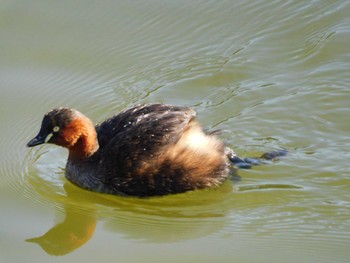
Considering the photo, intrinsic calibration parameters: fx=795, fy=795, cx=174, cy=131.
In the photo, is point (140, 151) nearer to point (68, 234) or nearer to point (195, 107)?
point (68, 234)

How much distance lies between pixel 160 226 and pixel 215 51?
113 inches

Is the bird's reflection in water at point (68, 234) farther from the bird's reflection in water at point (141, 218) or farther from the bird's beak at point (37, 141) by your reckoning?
the bird's beak at point (37, 141)

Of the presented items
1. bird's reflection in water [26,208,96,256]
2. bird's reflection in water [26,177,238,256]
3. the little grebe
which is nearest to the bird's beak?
the little grebe

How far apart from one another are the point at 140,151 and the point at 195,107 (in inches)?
47.9

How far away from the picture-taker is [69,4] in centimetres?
855

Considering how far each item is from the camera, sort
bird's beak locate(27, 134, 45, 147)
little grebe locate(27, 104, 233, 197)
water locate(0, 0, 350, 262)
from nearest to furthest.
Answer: water locate(0, 0, 350, 262) → little grebe locate(27, 104, 233, 197) → bird's beak locate(27, 134, 45, 147)

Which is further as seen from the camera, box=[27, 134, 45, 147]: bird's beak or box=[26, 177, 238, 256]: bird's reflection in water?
box=[27, 134, 45, 147]: bird's beak

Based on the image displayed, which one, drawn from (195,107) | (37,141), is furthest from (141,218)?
(195,107)

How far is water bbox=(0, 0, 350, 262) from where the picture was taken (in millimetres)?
5383

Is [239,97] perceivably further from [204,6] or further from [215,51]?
[204,6]

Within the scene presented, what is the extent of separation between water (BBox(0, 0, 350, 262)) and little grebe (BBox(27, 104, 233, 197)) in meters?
0.13

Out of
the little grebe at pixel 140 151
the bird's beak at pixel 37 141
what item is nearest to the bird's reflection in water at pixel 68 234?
the little grebe at pixel 140 151

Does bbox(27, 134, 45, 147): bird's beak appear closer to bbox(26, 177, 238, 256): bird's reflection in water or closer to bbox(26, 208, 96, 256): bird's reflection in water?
bbox(26, 177, 238, 256): bird's reflection in water

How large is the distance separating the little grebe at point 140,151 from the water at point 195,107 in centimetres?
13
